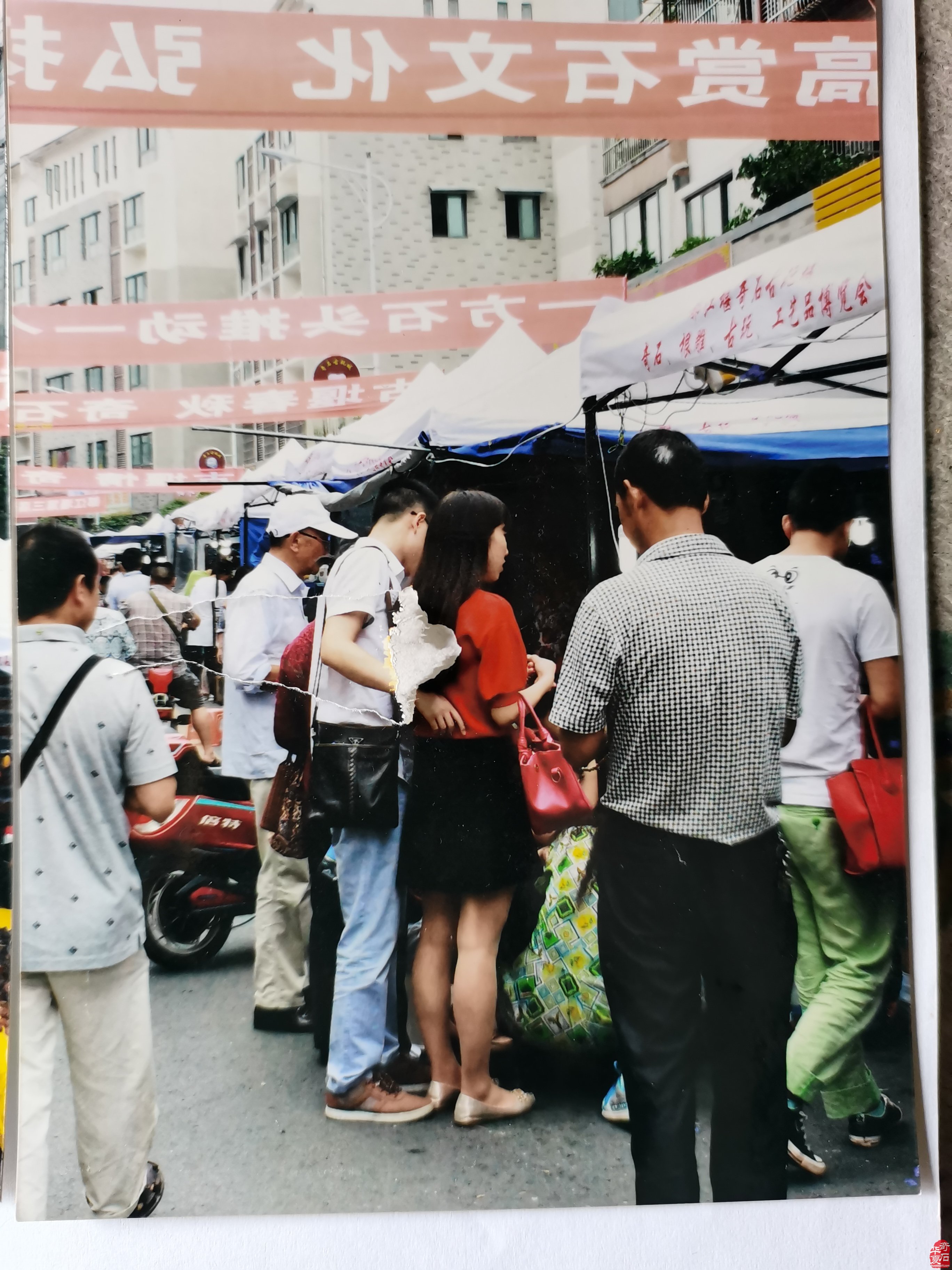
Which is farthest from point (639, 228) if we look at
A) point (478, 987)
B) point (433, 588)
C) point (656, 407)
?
point (478, 987)

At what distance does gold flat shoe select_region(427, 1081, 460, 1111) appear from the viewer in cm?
258

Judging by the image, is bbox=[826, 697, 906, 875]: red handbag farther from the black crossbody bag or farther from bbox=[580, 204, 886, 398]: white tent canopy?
the black crossbody bag

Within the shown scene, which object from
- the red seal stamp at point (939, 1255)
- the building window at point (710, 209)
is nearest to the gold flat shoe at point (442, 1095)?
the red seal stamp at point (939, 1255)

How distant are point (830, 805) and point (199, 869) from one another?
79.3 inches

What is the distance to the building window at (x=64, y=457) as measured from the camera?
2.59m

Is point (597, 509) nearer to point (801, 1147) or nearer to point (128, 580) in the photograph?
point (128, 580)

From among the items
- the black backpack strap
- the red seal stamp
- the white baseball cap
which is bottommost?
the red seal stamp

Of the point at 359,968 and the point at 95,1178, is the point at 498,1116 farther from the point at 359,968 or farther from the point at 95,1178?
the point at 95,1178

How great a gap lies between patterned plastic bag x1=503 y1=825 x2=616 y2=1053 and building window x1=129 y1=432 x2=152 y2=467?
176 centimetres

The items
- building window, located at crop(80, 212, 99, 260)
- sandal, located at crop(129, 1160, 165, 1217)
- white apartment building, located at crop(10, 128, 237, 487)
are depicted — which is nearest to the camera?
sandal, located at crop(129, 1160, 165, 1217)

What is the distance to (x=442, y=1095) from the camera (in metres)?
2.59

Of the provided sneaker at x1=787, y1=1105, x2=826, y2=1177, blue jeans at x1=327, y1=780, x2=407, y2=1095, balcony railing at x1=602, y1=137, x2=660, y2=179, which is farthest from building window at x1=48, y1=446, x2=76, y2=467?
sneaker at x1=787, y1=1105, x2=826, y2=1177

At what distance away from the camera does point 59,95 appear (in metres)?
2.56

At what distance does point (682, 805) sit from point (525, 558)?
→ 88 cm
